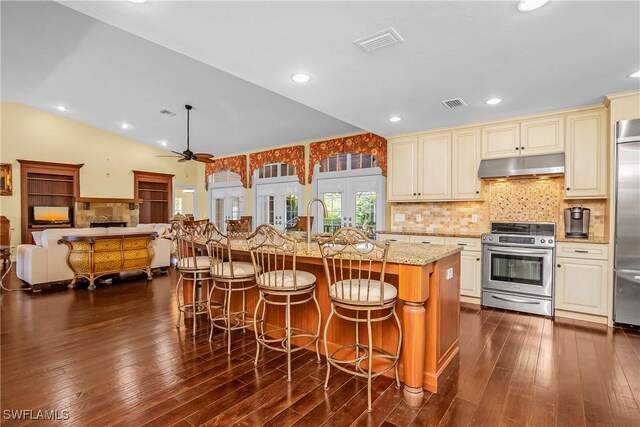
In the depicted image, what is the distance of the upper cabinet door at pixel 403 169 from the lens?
500cm

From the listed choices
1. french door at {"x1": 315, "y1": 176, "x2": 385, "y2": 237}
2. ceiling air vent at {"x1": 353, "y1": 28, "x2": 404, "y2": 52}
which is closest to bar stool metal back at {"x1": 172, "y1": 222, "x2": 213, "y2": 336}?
ceiling air vent at {"x1": 353, "y1": 28, "x2": 404, "y2": 52}

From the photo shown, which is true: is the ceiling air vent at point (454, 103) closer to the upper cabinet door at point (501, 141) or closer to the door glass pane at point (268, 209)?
the upper cabinet door at point (501, 141)

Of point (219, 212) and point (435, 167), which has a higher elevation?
point (435, 167)

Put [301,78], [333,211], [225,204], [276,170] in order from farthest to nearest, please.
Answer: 1. [225,204]
2. [276,170]
3. [333,211]
4. [301,78]

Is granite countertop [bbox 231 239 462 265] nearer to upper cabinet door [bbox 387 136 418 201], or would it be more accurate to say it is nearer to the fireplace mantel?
upper cabinet door [bbox 387 136 418 201]

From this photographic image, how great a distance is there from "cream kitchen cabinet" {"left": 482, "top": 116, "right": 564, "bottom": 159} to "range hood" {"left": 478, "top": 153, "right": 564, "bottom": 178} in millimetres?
80

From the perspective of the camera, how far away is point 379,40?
243 centimetres

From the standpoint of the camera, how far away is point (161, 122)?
7297 millimetres

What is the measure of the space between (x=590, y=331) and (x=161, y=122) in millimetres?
8257

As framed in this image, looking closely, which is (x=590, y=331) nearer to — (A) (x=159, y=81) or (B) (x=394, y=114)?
(B) (x=394, y=114)

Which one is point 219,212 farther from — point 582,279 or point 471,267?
point 582,279

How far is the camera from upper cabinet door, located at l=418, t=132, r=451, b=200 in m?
4.70

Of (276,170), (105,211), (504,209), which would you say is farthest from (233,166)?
(504,209)

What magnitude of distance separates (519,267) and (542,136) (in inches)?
66.1
